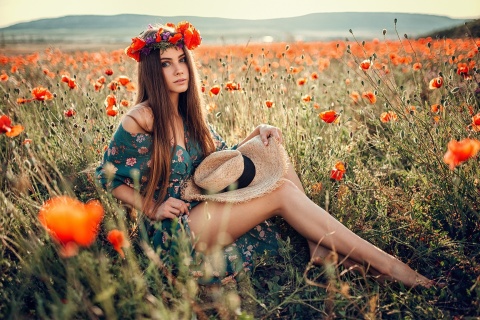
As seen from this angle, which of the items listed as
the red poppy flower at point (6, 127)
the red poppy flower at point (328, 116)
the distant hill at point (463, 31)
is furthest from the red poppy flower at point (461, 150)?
the distant hill at point (463, 31)

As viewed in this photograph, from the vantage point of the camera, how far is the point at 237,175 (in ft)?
7.38

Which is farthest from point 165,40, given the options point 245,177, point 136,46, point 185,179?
point 245,177

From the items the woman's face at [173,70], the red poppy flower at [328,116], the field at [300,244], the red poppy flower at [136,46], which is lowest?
the field at [300,244]

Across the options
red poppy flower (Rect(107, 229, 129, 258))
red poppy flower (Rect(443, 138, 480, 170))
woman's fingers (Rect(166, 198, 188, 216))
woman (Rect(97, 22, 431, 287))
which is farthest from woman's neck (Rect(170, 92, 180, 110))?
red poppy flower (Rect(443, 138, 480, 170))

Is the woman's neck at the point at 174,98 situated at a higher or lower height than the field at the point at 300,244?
higher

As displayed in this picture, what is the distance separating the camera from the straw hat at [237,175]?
2.12 meters

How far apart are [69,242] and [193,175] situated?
3.26 feet

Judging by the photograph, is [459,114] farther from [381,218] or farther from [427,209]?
[381,218]

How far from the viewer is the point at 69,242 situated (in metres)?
1.38

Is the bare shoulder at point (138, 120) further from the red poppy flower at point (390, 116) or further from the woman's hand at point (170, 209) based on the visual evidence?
the red poppy flower at point (390, 116)

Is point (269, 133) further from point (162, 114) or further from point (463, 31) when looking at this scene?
point (463, 31)

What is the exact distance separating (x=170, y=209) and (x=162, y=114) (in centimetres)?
54

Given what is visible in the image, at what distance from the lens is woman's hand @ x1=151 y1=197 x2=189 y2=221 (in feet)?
6.50

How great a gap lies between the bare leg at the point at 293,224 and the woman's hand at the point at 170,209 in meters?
0.09
